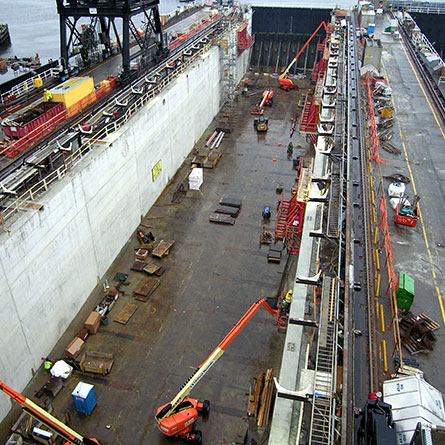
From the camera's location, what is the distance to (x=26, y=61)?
79.4 m

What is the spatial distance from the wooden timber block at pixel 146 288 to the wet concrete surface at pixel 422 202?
13951 millimetres

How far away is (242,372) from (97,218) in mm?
12967

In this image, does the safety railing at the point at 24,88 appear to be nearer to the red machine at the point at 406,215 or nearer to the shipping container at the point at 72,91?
the shipping container at the point at 72,91

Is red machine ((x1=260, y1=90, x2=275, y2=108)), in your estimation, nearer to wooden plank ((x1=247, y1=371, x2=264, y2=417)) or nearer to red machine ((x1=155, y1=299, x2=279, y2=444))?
wooden plank ((x1=247, y1=371, x2=264, y2=417))

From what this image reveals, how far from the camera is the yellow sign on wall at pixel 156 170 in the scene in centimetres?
3594

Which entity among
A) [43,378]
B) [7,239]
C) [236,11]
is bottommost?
[43,378]

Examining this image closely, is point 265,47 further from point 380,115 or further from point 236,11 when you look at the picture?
point 380,115

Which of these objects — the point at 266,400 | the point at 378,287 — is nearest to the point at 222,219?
the point at 378,287

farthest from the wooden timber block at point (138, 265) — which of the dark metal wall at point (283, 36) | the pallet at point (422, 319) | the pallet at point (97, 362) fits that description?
the dark metal wall at point (283, 36)

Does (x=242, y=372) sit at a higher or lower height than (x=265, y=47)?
lower

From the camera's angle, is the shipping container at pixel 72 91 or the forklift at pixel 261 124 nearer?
the shipping container at pixel 72 91

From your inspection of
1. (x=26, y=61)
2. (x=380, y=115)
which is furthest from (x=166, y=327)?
(x=26, y=61)

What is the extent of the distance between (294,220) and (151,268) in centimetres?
1046

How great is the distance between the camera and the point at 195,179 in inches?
1507
